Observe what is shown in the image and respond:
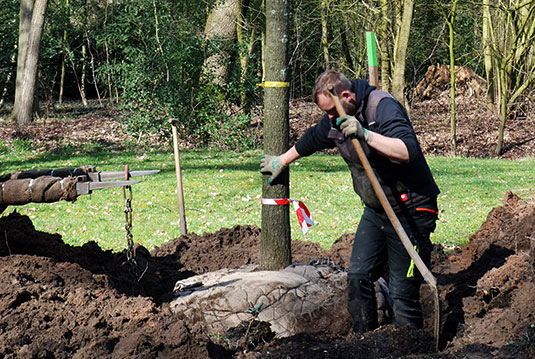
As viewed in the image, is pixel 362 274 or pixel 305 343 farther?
pixel 362 274

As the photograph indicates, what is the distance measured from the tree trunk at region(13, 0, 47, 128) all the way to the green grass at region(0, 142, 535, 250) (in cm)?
383

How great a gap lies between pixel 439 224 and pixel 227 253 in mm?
3648

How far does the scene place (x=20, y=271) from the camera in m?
4.50

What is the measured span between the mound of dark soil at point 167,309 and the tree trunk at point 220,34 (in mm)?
10954

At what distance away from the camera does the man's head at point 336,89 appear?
4.18 meters

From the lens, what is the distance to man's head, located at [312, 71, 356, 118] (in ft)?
13.7

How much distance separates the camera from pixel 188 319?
198 inches

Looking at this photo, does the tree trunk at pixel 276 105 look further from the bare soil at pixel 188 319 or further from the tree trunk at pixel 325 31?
the tree trunk at pixel 325 31

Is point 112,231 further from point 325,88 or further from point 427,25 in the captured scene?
point 427,25

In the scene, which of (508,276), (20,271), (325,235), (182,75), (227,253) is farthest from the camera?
(182,75)

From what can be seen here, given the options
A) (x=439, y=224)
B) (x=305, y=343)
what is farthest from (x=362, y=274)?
(x=439, y=224)

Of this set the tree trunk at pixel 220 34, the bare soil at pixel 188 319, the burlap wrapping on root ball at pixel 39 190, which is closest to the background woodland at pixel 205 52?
the tree trunk at pixel 220 34

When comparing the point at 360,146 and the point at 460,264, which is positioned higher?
the point at 360,146

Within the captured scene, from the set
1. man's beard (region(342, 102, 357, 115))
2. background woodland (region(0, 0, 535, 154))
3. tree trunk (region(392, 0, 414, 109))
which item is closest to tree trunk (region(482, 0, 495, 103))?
background woodland (region(0, 0, 535, 154))
